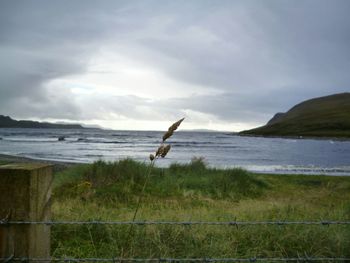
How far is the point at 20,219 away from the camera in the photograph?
2.85m

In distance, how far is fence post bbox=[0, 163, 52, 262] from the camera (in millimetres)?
2818

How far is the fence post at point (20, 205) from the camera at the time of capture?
111 inches

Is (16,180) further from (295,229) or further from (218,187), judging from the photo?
(218,187)

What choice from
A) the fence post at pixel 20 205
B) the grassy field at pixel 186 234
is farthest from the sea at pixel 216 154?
the fence post at pixel 20 205

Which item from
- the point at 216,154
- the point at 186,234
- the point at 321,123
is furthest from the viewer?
the point at 321,123

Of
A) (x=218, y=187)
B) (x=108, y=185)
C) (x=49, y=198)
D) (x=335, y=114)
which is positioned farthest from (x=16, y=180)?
(x=335, y=114)

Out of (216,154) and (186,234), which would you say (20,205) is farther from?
(216,154)

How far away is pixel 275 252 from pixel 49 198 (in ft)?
9.49

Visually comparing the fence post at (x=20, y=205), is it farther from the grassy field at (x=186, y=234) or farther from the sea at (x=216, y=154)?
the sea at (x=216, y=154)

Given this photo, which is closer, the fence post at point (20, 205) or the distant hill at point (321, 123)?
the fence post at point (20, 205)

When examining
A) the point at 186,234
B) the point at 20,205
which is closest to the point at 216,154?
the point at 186,234

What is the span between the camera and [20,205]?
9.34 feet

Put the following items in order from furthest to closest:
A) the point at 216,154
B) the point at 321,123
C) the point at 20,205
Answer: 1. the point at 321,123
2. the point at 216,154
3. the point at 20,205

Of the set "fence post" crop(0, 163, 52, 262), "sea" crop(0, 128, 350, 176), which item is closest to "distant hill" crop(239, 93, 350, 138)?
"sea" crop(0, 128, 350, 176)
